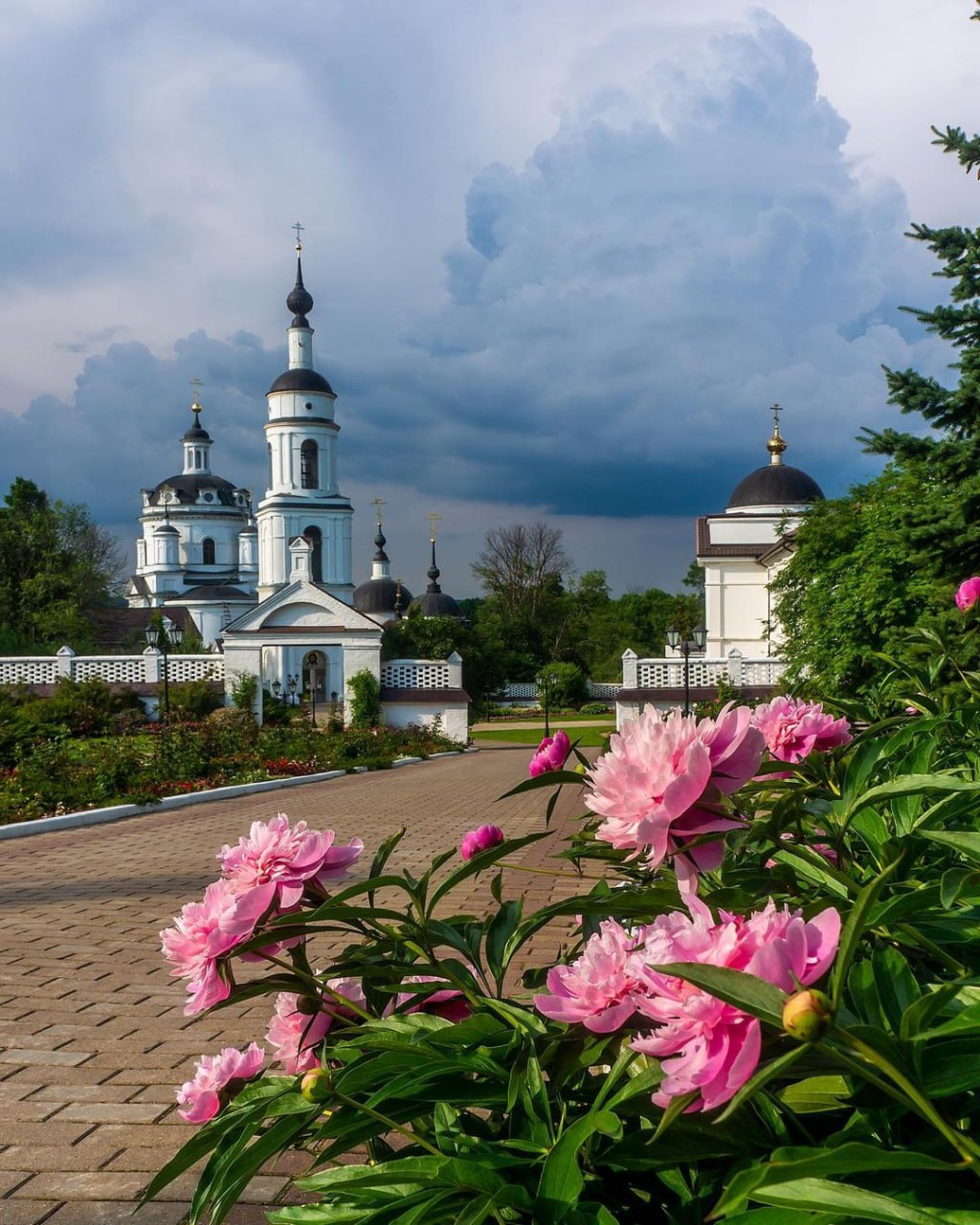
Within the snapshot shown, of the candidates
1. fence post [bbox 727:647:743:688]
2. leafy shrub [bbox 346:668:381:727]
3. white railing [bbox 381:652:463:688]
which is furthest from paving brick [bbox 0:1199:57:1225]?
white railing [bbox 381:652:463:688]

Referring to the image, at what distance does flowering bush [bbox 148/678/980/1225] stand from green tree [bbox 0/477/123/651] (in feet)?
117

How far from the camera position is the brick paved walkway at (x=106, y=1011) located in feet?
9.48

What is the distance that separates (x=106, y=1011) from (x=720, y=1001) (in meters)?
4.37

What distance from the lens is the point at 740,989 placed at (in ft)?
2.44

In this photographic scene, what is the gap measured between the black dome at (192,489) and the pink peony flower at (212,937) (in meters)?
71.6

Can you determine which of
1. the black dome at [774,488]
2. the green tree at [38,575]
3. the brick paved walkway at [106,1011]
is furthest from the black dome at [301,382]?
the brick paved walkway at [106,1011]

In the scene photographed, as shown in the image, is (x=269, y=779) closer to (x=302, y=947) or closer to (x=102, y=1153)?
(x=102, y=1153)

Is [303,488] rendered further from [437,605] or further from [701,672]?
[701,672]

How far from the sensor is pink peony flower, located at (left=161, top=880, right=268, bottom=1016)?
1.32m

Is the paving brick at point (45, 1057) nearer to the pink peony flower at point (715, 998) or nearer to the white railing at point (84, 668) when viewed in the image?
the pink peony flower at point (715, 998)

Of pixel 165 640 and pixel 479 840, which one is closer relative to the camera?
pixel 479 840

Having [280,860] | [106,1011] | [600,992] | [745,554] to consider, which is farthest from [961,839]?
[745,554]

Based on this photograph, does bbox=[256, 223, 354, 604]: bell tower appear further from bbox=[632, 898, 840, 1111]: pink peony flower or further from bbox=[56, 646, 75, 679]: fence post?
bbox=[632, 898, 840, 1111]: pink peony flower

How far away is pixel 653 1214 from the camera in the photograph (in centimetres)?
119
